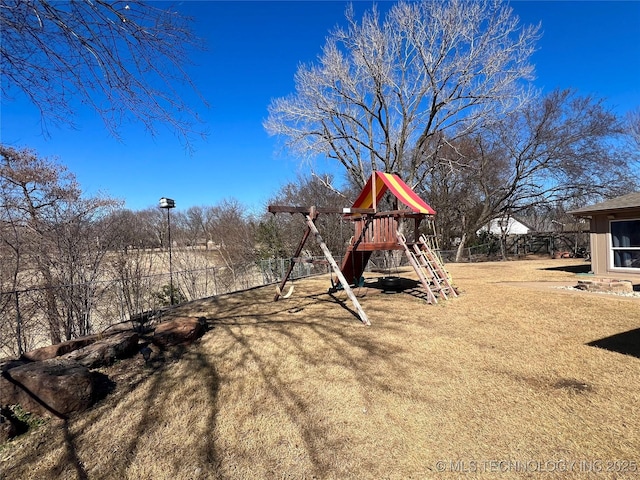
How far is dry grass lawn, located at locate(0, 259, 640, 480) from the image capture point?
2498 mm

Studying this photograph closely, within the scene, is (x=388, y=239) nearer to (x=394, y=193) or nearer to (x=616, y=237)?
(x=394, y=193)

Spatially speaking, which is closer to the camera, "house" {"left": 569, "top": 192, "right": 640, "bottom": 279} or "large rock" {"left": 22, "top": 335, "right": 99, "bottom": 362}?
A: "large rock" {"left": 22, "top": 335, "right": 99, "bottom": 362}

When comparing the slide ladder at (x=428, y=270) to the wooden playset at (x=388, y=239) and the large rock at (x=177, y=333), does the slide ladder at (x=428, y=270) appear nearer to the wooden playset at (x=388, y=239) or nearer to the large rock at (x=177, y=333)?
A: the wooden playset at (x=388, y=239)

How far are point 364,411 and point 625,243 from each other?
1246cm

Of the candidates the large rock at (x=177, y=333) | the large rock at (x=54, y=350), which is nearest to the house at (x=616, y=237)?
the large rock at (x=177, y=333)

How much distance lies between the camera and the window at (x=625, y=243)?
10703mm

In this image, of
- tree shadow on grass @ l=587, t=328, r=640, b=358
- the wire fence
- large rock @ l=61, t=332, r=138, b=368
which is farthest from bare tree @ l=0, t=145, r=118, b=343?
tree shadow on grass @ l=587, t=328, r=640, b=358

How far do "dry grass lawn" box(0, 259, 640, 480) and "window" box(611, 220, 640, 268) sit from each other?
6.83 m

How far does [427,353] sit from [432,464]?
230 centimetres

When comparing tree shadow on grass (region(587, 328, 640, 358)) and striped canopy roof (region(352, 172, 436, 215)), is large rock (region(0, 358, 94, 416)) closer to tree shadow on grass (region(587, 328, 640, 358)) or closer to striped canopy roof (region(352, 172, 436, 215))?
tree shadow on grass (region(587, 328, 640, 358))

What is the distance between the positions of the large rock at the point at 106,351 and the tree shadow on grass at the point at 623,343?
6.71 metres

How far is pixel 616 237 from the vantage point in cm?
1115

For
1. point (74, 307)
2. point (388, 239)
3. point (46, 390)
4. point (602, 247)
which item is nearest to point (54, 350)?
point (46, 390)

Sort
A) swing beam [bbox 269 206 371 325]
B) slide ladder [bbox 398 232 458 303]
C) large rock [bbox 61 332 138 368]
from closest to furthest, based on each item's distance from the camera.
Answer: large rock [bbox 61 332 138 368]
swing beam [bbox 269 206 371 325]
slide ladder [bbox 398 232 458 303]
